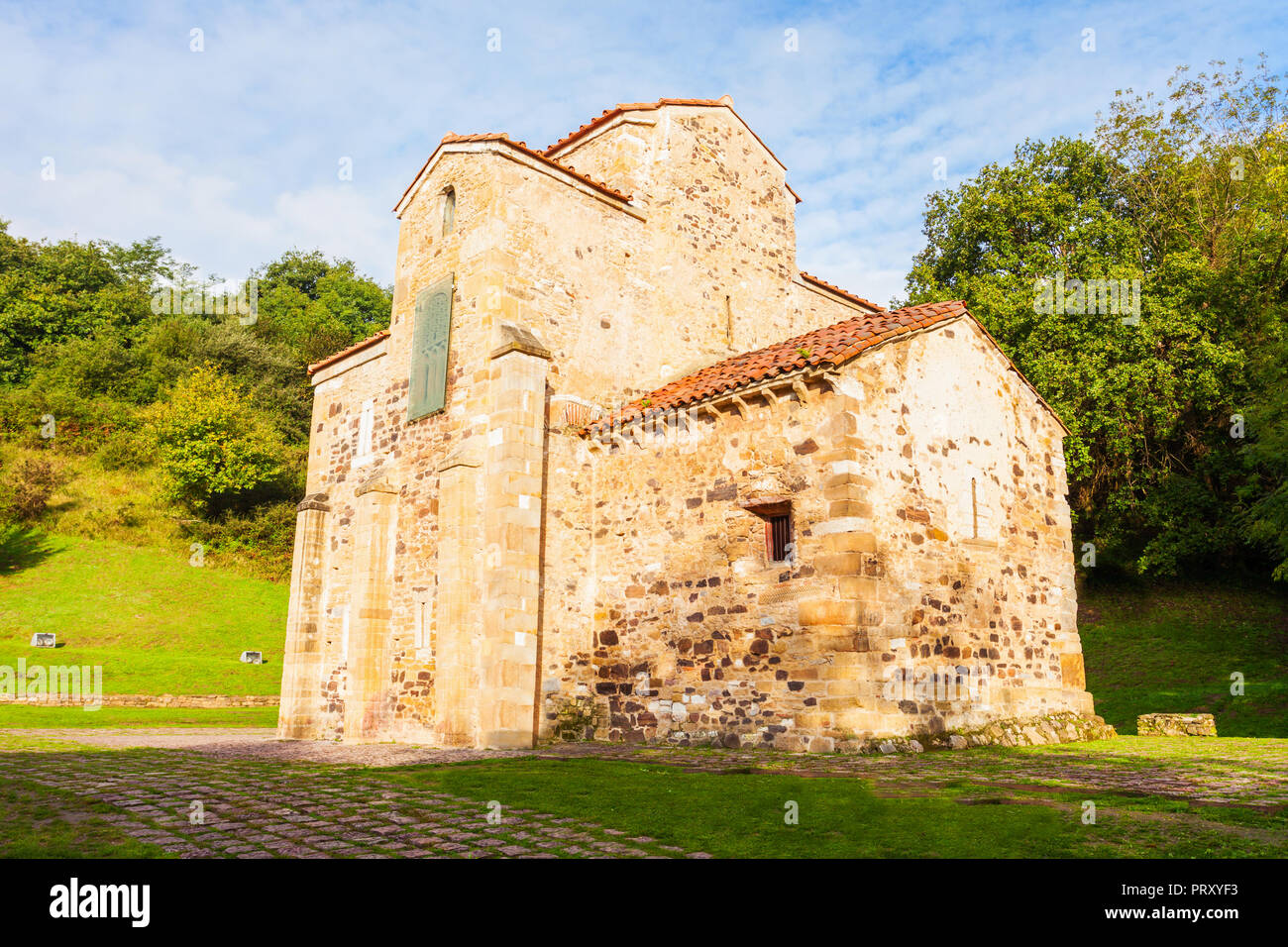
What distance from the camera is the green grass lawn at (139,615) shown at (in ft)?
93.5

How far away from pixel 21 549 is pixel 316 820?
39432 millimetres

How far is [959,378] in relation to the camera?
563 inches

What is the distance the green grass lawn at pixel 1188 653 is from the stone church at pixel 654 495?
8005mm

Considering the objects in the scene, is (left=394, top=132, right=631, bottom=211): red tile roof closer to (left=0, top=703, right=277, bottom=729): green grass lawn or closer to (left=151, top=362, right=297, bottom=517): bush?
(left=0, top=703, right=277, bottom=729): green grass lawn

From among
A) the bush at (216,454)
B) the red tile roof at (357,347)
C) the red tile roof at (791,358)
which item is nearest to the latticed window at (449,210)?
the red tile roof at (357,347)

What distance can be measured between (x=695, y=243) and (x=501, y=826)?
14.3 meters

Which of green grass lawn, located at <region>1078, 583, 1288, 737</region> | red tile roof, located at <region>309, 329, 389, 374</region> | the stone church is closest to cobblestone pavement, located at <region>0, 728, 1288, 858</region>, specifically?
the stone church

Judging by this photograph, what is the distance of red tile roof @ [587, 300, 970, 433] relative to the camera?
12.4m

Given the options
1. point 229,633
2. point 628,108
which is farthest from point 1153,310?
point 229,633

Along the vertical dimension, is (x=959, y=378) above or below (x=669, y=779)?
above

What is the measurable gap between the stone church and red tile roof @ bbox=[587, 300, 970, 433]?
97mm

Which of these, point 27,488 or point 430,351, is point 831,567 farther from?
point 27,488

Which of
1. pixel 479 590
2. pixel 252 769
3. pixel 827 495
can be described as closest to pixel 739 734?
pixel 827 495
